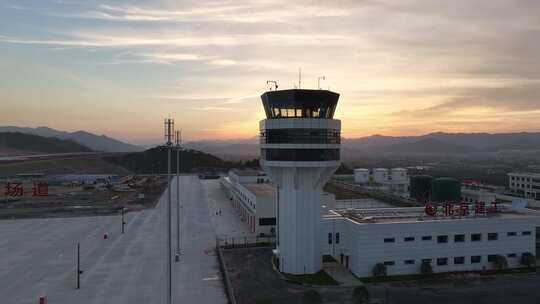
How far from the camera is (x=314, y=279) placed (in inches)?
1534

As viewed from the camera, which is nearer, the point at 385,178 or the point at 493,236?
the point at 493,236

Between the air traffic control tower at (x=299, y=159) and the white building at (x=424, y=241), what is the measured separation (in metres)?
3.31

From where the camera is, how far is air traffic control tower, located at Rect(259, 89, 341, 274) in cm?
3847

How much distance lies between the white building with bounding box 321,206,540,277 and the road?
13.3 m

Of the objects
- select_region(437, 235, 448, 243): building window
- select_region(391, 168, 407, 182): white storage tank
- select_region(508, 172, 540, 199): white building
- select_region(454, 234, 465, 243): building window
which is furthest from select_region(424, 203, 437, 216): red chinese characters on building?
select_region(508, 172, 540, 199): white building

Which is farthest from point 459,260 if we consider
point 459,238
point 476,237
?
point 476,237

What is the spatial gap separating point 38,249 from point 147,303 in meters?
26.5

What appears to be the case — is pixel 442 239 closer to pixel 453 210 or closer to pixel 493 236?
pixel 453 210

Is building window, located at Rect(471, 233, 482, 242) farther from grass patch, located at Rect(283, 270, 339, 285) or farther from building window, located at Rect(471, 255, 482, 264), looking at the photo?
grass patch, located at Rect(283, 270, 339, 285)

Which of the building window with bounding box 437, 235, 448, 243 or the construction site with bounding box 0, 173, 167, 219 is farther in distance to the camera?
the construction site with bounding box 0, 173, 167, 219

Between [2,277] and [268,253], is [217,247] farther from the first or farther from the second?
[2,277]

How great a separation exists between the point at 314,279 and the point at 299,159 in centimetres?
1138

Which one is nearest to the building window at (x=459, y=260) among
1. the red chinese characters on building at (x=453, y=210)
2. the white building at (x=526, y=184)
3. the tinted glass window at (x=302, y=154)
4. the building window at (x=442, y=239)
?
the building window at (x=442, y=239)

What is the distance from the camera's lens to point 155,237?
58.3 metres
